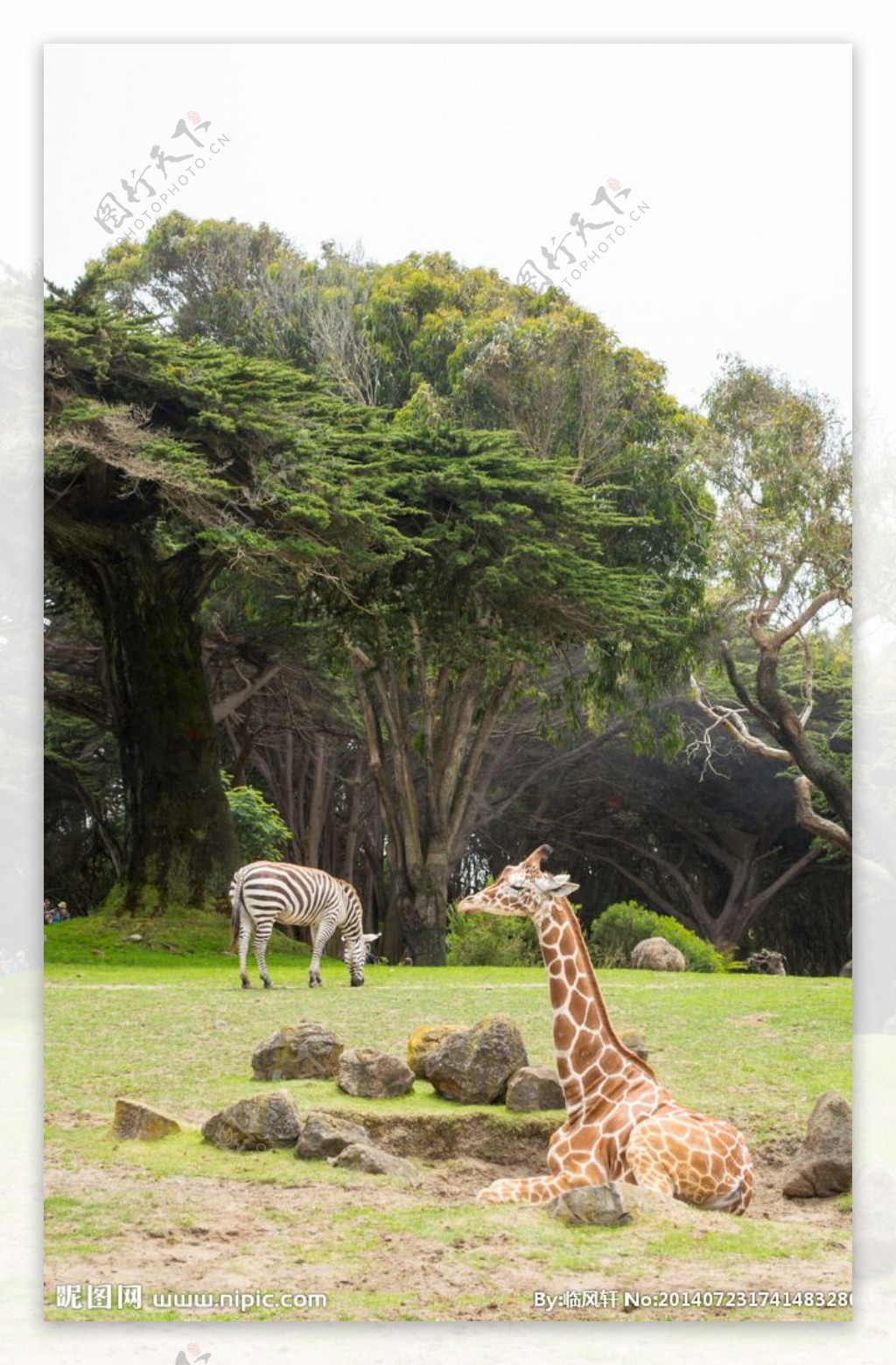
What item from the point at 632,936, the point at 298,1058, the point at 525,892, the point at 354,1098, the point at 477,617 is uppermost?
the point at 477,617

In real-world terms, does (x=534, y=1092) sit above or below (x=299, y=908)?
below

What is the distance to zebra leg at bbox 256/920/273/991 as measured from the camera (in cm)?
886

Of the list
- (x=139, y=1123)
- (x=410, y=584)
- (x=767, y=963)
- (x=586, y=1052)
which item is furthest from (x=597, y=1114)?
(x=767, y=963)

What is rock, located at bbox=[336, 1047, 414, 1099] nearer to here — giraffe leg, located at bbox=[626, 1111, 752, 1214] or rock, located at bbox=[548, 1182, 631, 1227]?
giraffe leg, located at bbox=[626, 1111, 752, 1214]

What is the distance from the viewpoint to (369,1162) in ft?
21.0

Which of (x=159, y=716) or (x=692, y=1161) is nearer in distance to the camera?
(x=692, y=1161)

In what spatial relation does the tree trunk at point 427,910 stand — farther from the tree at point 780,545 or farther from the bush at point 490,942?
the tree at point 780,545

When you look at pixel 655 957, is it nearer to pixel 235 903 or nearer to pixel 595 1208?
pixel 235 903

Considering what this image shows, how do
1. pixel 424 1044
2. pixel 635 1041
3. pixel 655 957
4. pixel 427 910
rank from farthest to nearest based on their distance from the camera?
pixel 655 957, pixel 427 910, pixel 635 1041, pixel 424 1044

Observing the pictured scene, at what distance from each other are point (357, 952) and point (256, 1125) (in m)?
2.59

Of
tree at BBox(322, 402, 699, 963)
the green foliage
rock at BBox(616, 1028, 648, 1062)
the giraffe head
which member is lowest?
rock at BBox(616, 1028, 648, 1062)

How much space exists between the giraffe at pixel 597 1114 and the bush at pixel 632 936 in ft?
11.2

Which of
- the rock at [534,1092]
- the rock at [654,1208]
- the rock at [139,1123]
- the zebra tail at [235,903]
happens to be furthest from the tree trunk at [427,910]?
the rock at [654,1208]

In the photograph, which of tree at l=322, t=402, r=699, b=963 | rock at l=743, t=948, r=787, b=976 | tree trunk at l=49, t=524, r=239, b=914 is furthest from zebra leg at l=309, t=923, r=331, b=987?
rock at l=743, t=948, r=787, b=976
